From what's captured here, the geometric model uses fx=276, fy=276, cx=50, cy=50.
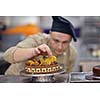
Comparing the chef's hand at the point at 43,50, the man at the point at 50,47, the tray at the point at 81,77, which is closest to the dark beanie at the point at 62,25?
the man at the point at 50,47

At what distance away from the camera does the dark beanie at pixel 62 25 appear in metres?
1.46

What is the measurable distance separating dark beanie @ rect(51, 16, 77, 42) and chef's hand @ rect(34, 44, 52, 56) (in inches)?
4.3

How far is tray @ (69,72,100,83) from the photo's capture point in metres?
1.41

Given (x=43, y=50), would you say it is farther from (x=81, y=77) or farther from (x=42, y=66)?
(x=81, y=77)

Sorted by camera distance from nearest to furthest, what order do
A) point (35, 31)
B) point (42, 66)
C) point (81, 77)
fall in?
point (42, 66), point (81, 77), point (35, 31)

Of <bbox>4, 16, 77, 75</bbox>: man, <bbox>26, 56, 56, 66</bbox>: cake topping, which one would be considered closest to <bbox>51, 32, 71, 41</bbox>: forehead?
<bbox>4, 16, 77, 75</bbox>: man

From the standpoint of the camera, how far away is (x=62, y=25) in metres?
1.46

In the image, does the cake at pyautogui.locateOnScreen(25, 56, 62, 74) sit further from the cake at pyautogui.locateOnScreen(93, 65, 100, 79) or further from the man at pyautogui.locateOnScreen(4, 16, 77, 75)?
the cake at pyautogui.locateOnScreen(93, 65, 100, 79)

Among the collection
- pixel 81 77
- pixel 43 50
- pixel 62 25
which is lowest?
pixel 81 77

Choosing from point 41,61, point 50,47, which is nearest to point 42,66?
point 41,61

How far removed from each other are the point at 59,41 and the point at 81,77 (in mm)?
226
